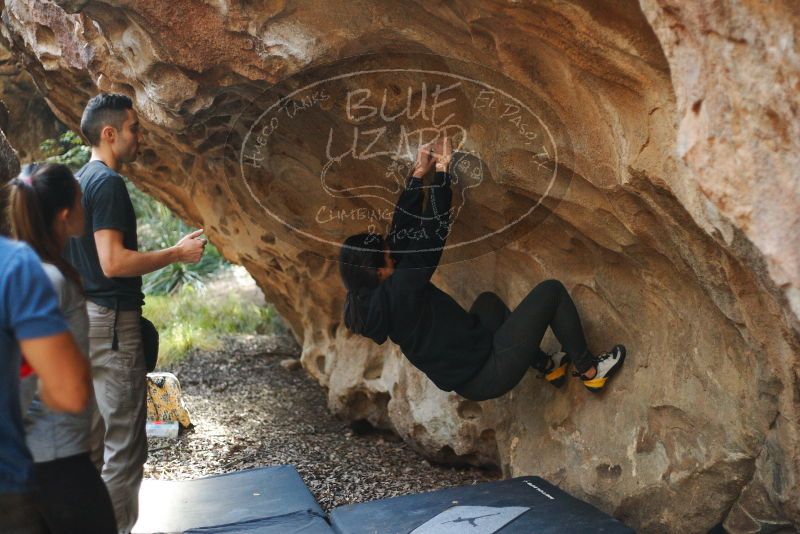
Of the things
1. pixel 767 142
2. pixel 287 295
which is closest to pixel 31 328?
pixel 767 142

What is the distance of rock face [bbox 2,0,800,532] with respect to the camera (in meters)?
2.16

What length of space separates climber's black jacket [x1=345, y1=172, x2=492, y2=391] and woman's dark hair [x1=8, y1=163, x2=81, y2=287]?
5.06 ft

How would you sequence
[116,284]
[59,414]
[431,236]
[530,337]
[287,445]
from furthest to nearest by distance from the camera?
[287,445], [530,337], [431,236], [116,284], [59,414]

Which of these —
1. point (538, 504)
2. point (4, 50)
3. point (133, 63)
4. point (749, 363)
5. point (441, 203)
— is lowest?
point (538, 504)

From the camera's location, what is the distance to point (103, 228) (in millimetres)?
2949

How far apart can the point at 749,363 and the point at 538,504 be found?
1.01 m

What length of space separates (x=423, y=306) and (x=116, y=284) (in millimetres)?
1272

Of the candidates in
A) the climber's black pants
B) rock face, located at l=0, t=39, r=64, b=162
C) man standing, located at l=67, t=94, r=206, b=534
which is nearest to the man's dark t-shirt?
man standing, located at l=67, t=94, r=206, b=534

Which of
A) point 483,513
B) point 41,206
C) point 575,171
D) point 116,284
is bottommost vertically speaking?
point 483,513

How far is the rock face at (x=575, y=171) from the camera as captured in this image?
7.08 feet

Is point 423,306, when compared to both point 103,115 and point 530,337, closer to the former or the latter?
point 530,337

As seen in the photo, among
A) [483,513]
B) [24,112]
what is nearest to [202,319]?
[24,112]

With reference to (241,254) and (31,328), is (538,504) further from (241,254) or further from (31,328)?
(241,254)

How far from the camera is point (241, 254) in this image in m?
5.54
